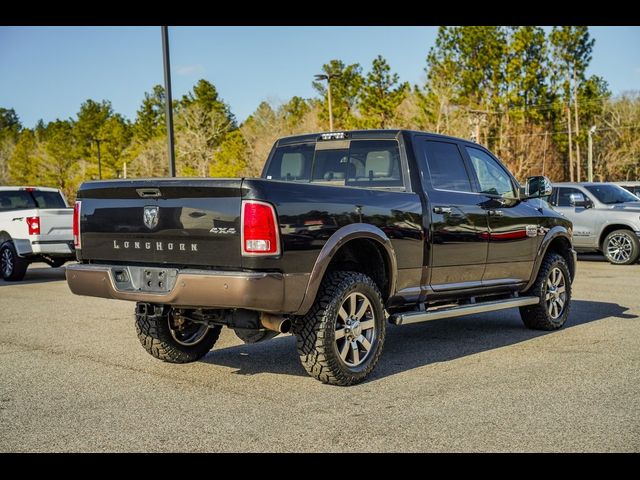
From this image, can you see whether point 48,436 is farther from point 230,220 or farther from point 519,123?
point 519,123

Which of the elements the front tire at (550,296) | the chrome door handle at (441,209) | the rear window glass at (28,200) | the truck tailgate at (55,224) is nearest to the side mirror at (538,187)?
the front tire at (550,296)

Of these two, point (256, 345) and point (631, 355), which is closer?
point (631, 355)

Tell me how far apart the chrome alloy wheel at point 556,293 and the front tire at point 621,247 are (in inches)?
358

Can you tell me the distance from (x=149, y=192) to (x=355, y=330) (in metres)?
1.86

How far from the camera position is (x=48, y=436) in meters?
4.62

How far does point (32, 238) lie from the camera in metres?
14.1

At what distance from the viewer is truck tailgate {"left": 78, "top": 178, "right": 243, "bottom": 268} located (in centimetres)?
532

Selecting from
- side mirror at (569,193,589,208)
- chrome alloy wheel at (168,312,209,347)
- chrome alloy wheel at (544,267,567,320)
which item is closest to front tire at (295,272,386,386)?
chrome alloy wheel at (168,312,209,347)

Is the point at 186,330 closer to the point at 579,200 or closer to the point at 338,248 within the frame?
the point at 338,248

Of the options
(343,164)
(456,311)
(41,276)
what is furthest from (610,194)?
(41,276)

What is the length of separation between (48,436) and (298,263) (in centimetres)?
195

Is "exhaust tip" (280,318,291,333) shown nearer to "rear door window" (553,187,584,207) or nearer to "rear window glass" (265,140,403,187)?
"rear window glass" (265,140,403,187)
